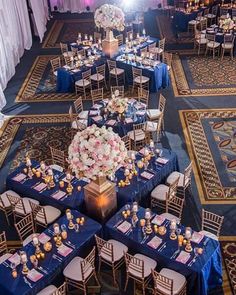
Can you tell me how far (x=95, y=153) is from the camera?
23.0 ft

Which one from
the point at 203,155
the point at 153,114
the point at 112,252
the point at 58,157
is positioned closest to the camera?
the point at 112,252

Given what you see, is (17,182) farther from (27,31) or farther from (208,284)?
(27,31)

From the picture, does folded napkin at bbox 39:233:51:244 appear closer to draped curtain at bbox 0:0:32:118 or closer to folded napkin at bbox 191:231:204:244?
folded napkin at bbox 191:231:204:244

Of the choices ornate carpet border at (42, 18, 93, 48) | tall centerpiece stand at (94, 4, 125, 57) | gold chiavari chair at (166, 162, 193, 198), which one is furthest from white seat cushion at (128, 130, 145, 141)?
ornate carpet border at (42, 18, 93, 48)

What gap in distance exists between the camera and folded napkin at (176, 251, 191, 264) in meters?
7.05

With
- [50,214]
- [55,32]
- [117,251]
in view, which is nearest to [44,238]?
[50,214]

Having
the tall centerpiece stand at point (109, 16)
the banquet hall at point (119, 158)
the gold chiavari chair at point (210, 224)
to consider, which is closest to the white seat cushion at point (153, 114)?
the banquet hall at point (119, 158)

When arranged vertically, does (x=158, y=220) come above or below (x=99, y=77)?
below

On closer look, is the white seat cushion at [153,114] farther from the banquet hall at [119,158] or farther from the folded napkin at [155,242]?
the folded napkin at [155,242]

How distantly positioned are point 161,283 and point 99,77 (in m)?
8.19

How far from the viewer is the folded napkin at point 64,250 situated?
7.31m

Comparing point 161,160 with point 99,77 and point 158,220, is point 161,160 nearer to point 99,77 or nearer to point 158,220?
point 158,220

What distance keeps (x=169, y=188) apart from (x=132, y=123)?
2.70 m

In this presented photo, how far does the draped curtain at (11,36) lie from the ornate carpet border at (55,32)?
2.57 feet
